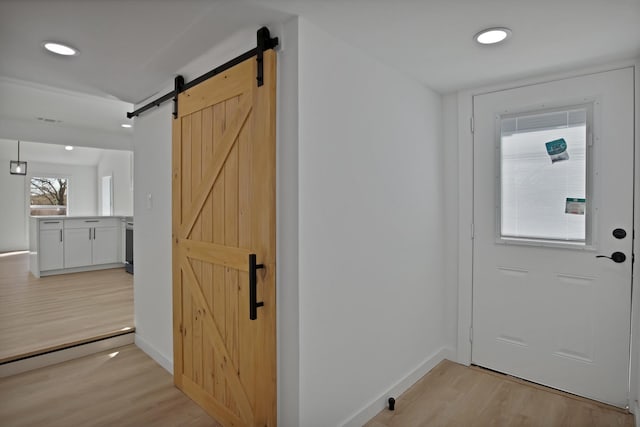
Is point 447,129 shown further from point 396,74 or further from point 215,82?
point 215,82

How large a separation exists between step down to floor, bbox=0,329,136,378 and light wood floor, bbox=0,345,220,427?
0.05 m

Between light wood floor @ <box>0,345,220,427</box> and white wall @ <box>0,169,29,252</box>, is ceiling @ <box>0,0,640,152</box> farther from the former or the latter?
white wall @ <box>0,169,29,252</box>

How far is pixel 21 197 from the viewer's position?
359 inches

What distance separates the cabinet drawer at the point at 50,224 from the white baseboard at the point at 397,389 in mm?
6260

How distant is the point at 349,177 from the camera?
6.88ft

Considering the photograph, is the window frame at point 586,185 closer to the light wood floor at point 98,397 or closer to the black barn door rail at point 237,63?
the black barn door rail at point 237,63

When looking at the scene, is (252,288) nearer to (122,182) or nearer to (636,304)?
(636,304)

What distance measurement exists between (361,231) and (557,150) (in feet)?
5.13

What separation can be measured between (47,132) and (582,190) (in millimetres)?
6312

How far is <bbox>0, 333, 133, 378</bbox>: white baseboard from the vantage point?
2.79m

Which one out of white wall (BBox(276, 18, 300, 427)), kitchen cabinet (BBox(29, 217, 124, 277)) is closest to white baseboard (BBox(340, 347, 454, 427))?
white wall (BBox(276, 18, 300, 427))

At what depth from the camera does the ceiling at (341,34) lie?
169 centimetres

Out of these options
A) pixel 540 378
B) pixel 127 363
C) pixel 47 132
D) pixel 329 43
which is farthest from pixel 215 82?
pixel 47 132

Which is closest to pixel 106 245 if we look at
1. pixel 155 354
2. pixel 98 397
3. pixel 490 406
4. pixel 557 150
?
pixel 155 354
